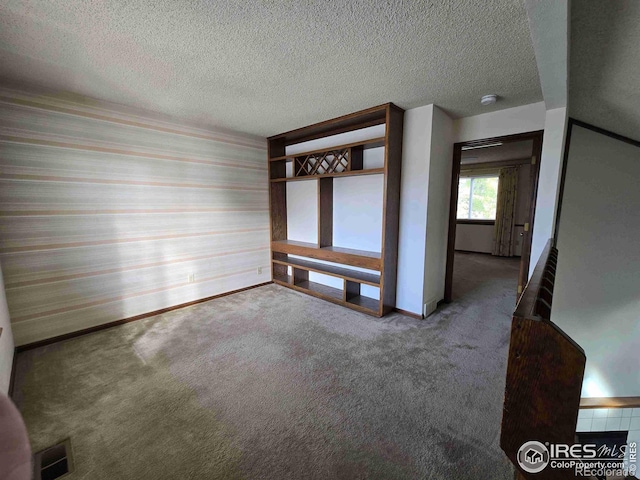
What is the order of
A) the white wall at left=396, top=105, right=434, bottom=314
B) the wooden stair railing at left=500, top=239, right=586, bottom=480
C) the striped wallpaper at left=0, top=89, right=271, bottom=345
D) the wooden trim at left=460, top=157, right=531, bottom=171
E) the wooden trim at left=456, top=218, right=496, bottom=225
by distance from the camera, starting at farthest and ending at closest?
the wooden trim at left=456, top=218, right=496, bottom=225 < the wooden trim at left=460, top=157, right=531, bottom=171 < the white wall at left=396, top=105, right=434, bottom=314 < the striped wallpaper at left=0, top=89, right=271, bottom=345 < the wooden stair railing at left=500, top=239, right=586, bottom=480

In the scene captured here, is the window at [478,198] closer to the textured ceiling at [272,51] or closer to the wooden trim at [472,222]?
the wooden trim at [472,222]

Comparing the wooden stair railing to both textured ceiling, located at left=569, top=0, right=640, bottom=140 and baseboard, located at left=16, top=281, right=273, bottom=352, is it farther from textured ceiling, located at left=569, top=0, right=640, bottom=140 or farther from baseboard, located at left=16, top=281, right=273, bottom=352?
baseboard, located at left=16, top=281, right=273, bottom=352

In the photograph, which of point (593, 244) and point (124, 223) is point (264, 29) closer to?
point (124, 223)

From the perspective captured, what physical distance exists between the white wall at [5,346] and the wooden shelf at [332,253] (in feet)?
8.99

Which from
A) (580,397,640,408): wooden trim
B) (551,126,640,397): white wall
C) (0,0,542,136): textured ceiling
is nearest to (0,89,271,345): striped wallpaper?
(0,0,542,136): textured ceiling

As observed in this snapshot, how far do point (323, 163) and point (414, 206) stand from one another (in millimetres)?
1402

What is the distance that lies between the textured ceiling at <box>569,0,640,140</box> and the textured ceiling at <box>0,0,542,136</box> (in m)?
0.25

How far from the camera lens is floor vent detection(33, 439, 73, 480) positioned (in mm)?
1255

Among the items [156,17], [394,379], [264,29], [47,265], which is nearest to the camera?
[156,17]

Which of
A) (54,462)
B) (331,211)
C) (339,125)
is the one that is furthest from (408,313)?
(54,462)

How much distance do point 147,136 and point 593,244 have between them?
5.03 m

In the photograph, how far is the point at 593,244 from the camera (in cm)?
290

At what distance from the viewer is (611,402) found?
3238 mm

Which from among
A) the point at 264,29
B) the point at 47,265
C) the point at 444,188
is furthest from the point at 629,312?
the point at 47,265
